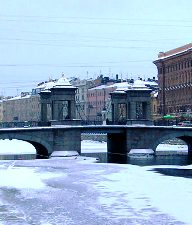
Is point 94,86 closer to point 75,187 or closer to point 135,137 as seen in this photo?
point 135,137

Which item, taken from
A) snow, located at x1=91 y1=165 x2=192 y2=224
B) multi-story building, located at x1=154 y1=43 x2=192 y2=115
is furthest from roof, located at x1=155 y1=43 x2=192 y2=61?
snow, located at x1=91 y1=165 x2=192 y2=224

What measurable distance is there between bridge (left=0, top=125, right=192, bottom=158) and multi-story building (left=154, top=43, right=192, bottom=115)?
4061 centimetres

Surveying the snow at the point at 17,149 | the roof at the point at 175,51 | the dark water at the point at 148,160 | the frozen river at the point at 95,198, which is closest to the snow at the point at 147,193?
the frozen river at the point at 95,198

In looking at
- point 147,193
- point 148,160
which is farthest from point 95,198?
point 148,160

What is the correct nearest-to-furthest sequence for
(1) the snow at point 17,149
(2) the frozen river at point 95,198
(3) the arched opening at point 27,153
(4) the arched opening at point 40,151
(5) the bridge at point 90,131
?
(2) the frozen river at point 95,198, (5) the bridge at point 90,131, (3) the arched opening at point 27,153, (4) the arched opening at point 40,151, (1) the snow at point 17,149

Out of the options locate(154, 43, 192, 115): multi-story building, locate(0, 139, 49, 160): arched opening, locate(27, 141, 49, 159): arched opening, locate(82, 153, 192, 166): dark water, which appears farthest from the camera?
locate(154, 43, 192, 115): multi-story building

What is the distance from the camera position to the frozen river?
2448 cm

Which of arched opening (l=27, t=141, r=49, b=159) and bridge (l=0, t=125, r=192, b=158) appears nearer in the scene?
bridge (l=0, t=125, r=192, b=158)

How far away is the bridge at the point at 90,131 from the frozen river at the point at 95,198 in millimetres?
21445

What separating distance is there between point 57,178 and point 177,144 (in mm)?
63736

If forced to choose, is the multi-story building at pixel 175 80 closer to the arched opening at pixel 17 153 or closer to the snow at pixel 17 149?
the snow at pixel 17 149

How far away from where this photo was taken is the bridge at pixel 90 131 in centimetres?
6738

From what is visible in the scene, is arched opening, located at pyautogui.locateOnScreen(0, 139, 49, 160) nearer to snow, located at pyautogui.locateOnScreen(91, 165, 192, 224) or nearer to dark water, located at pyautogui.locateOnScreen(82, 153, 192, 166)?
dark water, located at pyautogui.locateOnScreen(82, 153, 192, 166)

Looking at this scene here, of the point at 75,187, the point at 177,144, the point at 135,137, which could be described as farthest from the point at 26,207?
the point at 177,144
